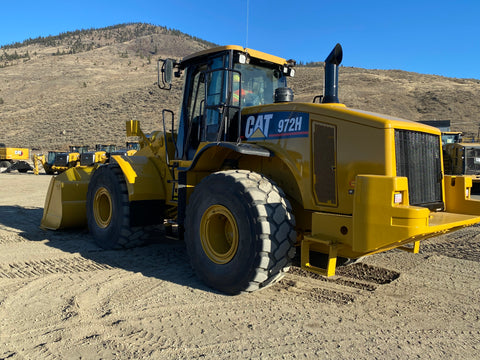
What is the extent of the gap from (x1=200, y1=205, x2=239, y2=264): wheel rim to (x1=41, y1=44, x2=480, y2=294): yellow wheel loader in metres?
0.01

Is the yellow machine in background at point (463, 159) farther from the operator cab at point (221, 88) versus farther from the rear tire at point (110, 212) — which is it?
the rear tire at point (110, 212)

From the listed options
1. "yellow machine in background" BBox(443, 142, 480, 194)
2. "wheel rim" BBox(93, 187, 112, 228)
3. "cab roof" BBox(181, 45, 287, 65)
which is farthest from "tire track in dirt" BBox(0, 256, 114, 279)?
"yellow machine in background" BBox(443, 142, 480, 194)

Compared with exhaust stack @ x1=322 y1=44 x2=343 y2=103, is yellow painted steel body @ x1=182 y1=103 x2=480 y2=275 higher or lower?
lower

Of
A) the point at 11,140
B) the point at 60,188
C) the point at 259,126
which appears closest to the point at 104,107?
the point at 11,140

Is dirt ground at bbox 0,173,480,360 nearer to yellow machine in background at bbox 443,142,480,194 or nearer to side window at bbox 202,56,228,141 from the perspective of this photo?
side window at bbox 202,56,228,141

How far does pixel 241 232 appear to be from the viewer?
3928 mm

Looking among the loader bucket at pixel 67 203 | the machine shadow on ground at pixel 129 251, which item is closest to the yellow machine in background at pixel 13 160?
the machine shadow on ground at pixel 129 251

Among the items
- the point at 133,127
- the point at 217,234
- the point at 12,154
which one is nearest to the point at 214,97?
the point at 217,234

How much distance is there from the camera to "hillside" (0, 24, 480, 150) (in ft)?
144

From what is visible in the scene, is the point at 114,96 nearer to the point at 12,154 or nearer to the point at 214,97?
the point at 12,154

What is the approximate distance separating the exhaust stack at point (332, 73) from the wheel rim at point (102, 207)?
3.71m

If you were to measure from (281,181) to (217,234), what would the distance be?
938 mm

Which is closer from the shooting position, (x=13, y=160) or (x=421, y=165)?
(x=421, y=165)

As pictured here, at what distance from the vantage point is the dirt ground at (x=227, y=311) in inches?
117
